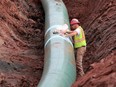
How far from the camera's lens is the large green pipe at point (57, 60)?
328 inches

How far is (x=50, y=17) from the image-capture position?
42.8 feet

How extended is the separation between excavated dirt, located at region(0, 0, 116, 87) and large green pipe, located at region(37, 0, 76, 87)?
26.1 inches

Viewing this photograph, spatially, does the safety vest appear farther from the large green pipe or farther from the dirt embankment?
the dirt embankment

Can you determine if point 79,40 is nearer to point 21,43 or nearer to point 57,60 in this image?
point 57,60

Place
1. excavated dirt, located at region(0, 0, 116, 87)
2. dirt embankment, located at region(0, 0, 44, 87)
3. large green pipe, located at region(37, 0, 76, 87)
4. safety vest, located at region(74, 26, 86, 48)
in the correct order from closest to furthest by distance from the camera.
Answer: large green pipe, located at region(37, 0, 76, 87)
dirt embankment, located at region(0, 0, 44, 87)
excavated dirt, located at region(0, 0, 116, 87)
safety vest, located at region(74, 26, 86, 48)

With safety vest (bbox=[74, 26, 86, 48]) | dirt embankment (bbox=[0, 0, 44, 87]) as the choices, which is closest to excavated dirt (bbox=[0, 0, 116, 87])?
dirt embankment (bbox=[0, 0, 44, 87])

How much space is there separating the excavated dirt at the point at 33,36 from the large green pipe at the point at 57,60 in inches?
26.1

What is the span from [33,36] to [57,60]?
411cm

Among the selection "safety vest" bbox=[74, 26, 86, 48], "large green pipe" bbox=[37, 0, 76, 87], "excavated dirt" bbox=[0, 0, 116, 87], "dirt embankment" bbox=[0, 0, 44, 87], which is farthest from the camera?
"safety vest" bbox=[74, 26, 86, 48]

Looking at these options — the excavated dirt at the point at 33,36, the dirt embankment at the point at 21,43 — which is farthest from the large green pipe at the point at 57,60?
the dirt embankment at the point at 21,43

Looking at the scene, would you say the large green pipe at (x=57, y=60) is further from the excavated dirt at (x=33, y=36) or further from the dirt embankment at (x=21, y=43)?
the dirt embankment at (x=21, y=43)

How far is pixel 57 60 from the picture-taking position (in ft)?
30.7

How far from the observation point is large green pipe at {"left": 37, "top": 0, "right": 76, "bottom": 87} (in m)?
8.33

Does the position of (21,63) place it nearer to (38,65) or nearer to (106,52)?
(38,65)
